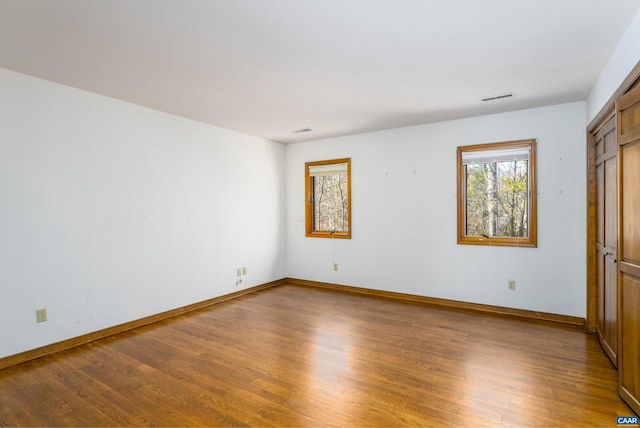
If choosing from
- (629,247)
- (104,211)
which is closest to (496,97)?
(629,247)

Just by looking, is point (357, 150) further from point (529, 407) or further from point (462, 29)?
point (529, 407)

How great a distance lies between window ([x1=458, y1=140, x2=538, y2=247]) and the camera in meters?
4.02

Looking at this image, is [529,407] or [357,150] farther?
[357,150]

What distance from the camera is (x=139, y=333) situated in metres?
3.56

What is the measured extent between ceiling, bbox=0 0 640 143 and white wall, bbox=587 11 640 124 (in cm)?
6

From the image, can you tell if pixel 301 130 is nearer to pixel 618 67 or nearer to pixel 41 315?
pixel 618 67

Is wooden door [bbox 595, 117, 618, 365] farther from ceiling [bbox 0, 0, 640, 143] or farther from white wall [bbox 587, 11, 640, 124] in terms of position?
ceiling [bbox 0, 0, 640, 143]

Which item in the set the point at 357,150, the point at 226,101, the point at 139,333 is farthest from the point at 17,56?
the point at 357,150

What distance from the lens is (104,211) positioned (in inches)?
137

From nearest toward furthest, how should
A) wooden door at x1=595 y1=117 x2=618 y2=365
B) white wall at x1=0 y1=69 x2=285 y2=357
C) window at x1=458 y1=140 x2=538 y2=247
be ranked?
wooden door at x1=595 y1=117 x2=618 y2=365 < white wall at x1=0 y1=69 x2=285 y2=357 < window at x1=458 y1=140 x2=538 y2=247

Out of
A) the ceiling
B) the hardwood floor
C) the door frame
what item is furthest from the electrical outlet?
the door frame

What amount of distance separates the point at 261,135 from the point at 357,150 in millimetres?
1573

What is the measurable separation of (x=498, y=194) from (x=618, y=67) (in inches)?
78.0

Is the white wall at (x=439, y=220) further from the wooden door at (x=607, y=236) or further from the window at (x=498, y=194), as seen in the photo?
the wooden door at (x=607, y=236)
